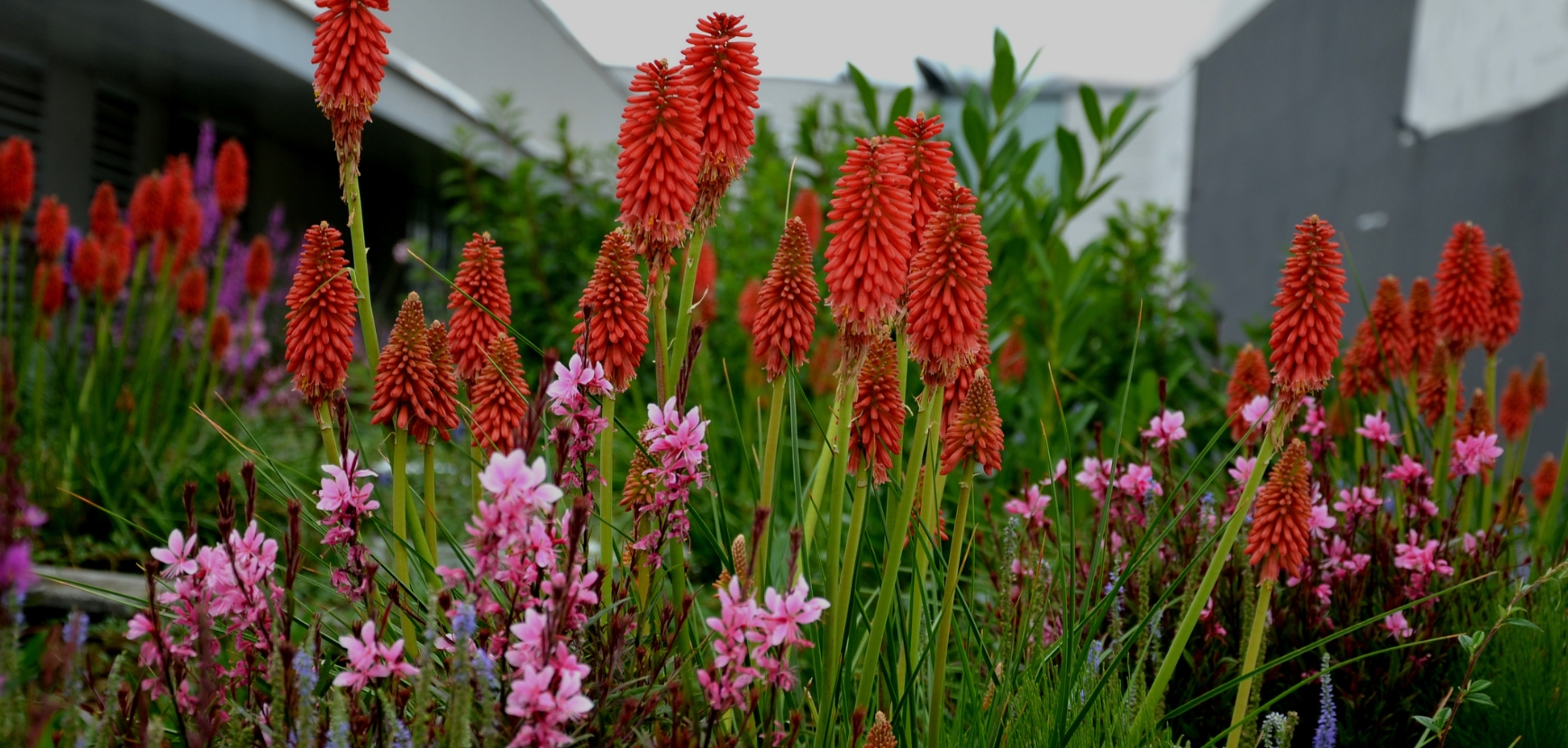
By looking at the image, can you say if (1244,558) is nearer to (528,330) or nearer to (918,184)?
(918,184)

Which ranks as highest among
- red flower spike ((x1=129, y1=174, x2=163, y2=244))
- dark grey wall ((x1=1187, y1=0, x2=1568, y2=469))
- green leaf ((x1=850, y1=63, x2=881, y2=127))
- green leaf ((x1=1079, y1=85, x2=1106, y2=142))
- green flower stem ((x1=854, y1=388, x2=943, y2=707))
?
dark grey wall ((x1=1187, y1=0, x2=1568, y2=469))

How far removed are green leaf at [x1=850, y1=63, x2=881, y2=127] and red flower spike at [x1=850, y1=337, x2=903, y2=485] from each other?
84.9 inches

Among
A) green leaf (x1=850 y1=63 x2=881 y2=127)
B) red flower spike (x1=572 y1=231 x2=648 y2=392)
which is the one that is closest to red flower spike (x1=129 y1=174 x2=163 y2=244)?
green leaf (x1=850 y1=63 x2=881 y2=127)

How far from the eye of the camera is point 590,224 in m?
6.87

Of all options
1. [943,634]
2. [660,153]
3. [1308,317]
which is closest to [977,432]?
[943,634]

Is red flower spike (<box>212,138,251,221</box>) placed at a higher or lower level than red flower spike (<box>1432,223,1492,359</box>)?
higher

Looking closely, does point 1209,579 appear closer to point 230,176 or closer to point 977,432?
point 977,432

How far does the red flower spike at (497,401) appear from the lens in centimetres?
163

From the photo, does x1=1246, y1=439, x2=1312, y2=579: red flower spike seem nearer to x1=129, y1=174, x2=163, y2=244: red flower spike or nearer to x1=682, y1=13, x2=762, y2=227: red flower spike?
x1=682, y1=13, x2=762, y2=227: red flower spike

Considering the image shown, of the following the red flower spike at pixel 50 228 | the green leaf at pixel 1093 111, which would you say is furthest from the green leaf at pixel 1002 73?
the red flower spike at pixel 50 228

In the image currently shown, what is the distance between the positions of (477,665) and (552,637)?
187mm

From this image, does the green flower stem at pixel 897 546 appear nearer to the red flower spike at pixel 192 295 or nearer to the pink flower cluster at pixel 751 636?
the pink flower cluster at pixel 751 636

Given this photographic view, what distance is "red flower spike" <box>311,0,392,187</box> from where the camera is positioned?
1.53m

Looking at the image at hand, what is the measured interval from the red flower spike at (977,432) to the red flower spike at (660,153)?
51 centimetres
